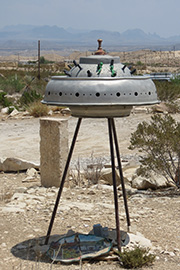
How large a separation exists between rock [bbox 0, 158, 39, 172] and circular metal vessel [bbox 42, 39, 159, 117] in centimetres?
526

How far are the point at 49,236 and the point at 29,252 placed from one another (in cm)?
29

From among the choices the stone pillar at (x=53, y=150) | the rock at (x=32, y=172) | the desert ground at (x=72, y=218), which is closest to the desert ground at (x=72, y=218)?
the desert ground at (x=72, y=218)

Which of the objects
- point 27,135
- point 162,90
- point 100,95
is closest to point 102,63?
point 100,95

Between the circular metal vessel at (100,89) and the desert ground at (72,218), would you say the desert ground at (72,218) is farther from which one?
the circular metal vessel at (100,89)

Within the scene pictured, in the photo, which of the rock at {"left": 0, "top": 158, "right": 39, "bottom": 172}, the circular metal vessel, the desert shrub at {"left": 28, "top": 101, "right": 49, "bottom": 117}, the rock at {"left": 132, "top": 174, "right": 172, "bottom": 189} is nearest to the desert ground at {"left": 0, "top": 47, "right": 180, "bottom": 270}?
the rock at {"left": 0, "top": 158, "right": 39, "bottom": 172}

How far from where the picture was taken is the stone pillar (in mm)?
7781

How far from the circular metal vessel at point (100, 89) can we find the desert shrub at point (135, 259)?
137 cm

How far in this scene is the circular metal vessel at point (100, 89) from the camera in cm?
393

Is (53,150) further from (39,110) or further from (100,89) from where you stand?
(39,110)

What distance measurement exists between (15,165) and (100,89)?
5.92m

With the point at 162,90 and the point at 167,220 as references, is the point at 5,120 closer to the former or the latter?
the point at 162,90

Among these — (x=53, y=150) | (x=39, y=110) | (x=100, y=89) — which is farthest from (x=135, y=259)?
(x=39, y=110)

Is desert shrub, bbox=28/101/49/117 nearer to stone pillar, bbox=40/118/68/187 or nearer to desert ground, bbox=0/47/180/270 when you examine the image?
desert ground, bbox=0/47/180/270

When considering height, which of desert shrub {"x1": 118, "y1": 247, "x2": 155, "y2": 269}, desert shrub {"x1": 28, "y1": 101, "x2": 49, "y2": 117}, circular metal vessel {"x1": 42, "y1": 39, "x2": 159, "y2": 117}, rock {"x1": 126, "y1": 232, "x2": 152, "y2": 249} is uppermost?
circular metal vessel {"x1": 42, "y1": 39, "x2": 159, "y2": 117}
